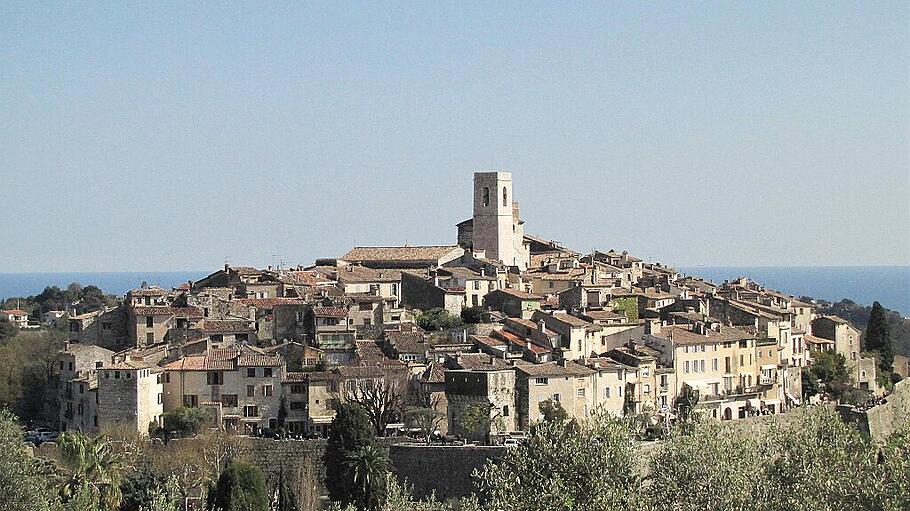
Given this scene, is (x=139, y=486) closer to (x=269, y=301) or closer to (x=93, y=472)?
(x=93, y=472)

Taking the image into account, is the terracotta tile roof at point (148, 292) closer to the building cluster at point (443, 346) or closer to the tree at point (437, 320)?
the building cluster at point (443, 346)

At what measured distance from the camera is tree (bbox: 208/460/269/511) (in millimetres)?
40375

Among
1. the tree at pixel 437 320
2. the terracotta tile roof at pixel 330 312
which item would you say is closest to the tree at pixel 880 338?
the tree at pixel 437 320

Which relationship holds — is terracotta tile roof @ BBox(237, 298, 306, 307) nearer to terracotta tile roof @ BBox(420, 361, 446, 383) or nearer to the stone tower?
terracotta tile roof @ BBox(420, 361, 446, 383)

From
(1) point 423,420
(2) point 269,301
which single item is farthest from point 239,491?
(2) point 269,301

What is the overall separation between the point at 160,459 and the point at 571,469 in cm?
1756

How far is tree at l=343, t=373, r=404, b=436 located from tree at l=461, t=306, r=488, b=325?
31.5 ft

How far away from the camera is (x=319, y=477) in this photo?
4600cm

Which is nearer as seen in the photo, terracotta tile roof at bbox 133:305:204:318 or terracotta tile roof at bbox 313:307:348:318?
terracotta tile roof at bbox 133:305:204:318

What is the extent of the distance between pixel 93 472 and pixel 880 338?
40.2 meters

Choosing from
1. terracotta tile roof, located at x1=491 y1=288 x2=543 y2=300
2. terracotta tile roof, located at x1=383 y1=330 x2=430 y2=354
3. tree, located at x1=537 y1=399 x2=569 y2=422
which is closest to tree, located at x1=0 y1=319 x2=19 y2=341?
terracotta tile roof, located at x1=383 y1=330 x2=430 y2=354

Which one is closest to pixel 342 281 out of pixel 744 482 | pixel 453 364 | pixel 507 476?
pixel 453 364

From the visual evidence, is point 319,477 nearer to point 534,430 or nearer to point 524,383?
point 524,383

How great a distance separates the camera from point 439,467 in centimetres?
4569
